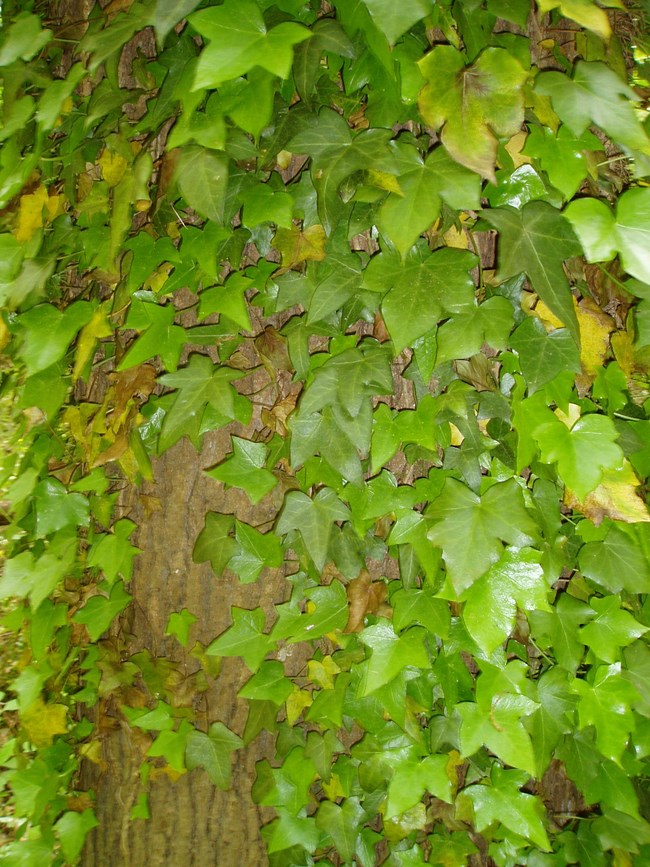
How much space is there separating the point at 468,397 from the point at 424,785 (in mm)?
578

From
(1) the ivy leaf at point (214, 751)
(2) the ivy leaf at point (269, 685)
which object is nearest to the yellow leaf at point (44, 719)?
(1) the ivy leaf at point (214, 751)

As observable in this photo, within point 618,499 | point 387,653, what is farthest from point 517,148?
point 387,653

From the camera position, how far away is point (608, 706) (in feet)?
3.15

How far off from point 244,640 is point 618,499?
24.2 inches

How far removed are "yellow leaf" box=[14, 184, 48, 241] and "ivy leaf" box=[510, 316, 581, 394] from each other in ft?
2.78

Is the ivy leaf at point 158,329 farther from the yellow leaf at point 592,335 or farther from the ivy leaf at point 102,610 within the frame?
the yellow leaf at point 592,335

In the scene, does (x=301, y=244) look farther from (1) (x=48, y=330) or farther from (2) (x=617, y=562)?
(2) (x=617, y=562)

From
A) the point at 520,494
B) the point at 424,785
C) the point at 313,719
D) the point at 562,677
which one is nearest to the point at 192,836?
the point at 313,719

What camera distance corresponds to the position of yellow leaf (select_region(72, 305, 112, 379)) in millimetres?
1037

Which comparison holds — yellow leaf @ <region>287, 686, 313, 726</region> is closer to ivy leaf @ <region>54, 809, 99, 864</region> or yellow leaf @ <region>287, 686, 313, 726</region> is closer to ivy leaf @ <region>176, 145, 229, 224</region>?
ivy leaf @ <region>54, 809, 99, 864</region>

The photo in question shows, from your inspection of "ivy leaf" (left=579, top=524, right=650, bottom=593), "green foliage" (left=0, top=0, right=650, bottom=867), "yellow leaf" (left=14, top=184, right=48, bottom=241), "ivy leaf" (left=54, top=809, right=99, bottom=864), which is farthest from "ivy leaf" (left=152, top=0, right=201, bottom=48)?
"ivy leaf" (left=54, top=809, right=99, bottom=864)

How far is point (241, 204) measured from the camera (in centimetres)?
94

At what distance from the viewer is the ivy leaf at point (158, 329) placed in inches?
38.5

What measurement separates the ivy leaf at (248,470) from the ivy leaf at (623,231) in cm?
53
